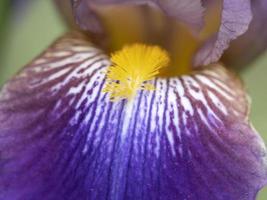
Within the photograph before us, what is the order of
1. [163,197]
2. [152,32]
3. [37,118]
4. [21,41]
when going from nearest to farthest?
[163,197] → [37,118] → [152,32] → [21,41]

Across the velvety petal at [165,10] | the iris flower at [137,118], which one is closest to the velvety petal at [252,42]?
the iris flower at [137,118]

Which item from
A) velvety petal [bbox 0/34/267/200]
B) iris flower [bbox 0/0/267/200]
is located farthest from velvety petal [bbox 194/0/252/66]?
velvety petal [bbox 0/34/267/200]

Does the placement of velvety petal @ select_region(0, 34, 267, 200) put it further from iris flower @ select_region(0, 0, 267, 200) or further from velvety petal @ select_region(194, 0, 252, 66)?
velvety petal @ select_region(194, 0, 252, 66)

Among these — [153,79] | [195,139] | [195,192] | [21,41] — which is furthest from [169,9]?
[21,41]

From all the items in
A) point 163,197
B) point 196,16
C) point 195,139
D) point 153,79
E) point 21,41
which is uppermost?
point 21,41

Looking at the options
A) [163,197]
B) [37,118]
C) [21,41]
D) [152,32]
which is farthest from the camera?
[21,41]

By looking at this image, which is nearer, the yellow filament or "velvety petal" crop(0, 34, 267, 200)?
"velvety petal" crop(0, 34, 267, 200)

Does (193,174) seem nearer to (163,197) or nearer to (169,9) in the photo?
(163,197)

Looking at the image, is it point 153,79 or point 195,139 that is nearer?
point 195,139
